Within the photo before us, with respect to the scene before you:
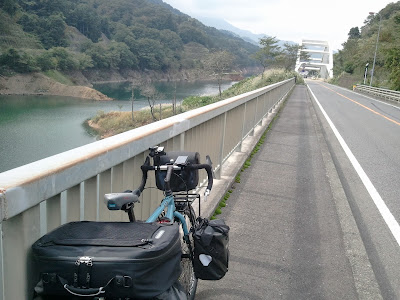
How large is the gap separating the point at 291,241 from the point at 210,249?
211cm

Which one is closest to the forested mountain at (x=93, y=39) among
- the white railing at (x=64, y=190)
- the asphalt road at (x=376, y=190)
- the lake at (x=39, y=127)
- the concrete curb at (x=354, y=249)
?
the lake at (x=39, y=127)

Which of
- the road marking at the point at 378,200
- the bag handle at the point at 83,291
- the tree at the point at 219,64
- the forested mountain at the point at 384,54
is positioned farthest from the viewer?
the tree at the point at 219,64

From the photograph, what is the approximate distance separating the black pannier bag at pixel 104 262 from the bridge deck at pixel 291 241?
1.70 metres

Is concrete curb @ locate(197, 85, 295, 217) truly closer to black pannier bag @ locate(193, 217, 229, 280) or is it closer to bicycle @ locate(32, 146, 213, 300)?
black pannier bag @ locate(193, 217, 229, 280)

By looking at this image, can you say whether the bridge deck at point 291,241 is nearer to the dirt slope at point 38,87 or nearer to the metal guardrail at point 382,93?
the metal guardrail at point 382,93

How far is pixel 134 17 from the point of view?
440 feet

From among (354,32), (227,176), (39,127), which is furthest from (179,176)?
(354,32)

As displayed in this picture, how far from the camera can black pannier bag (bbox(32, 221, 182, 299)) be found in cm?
141

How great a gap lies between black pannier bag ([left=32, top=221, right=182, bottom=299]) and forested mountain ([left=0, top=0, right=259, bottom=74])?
44228mm

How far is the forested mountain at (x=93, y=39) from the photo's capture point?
1813 inches

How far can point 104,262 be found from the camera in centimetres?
141

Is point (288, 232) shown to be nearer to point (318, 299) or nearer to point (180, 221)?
point (318, 299)

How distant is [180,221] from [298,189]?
3802 millimetres

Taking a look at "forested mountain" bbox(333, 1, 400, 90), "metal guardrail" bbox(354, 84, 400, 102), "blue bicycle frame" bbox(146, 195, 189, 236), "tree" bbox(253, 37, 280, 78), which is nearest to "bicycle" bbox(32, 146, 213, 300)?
"blue bicycle frame" bbox(146, 195, 189, 236)
